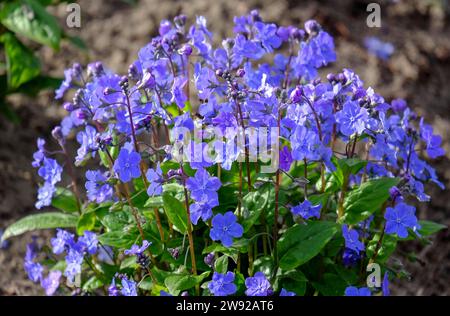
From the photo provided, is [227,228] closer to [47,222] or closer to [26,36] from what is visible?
[47,222]

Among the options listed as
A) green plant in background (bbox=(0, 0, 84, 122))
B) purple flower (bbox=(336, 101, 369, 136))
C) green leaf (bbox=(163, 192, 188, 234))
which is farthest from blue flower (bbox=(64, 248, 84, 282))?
green plant in background (bbox=(0, 0, 84, 122))

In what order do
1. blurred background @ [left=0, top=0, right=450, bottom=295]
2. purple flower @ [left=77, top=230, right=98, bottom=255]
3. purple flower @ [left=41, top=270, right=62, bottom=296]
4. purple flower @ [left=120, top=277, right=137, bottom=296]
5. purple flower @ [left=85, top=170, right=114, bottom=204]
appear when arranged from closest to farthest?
purple flower @ [left=120, top=277, right=137, bottom=296]
purple flower @ [left=85, top=170, right=114, bottom=204]
purple flower @ [left=77, top=230, right=98, bottom=255]
purple flower @ [left=41, top=270, right=62, bottom=296]
blurred background @ [left=0, top=0, right=450, bottom=295]

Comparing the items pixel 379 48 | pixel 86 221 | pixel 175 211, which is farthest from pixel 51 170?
pixel 379 48

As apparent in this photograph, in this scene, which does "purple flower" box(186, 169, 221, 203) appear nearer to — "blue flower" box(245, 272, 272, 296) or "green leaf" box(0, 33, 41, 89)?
"blue flower" box(245, 272, 272, 296)

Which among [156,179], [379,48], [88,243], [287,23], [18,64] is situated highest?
[287,23]

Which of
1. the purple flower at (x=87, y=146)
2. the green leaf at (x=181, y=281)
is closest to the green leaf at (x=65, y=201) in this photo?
the purple flower at (x=87, y=146)
